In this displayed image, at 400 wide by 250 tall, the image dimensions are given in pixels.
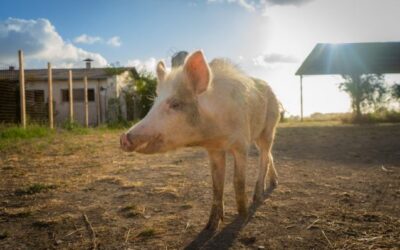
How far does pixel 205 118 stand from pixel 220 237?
1.01 m

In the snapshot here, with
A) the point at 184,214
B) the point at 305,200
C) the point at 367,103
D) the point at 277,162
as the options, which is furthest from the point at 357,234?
the point at 367,103

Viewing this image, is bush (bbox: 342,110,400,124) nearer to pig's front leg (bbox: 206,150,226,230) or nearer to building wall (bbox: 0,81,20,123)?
building wall (bbox: 0,81,20,123)

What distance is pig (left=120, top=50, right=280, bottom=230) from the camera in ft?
10.4

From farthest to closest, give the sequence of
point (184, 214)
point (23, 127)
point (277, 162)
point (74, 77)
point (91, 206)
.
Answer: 1. point (74, 77)
2. point (23, 127)
3. point (277, 162)
4. point (91, 206)
5. point (184, 214)

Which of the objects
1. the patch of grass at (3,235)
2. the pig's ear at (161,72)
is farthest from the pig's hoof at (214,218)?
the patch of grass at (3,235)

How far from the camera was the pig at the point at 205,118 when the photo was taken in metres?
3.18

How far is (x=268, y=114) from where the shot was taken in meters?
5.10

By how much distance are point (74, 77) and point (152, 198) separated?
25151 millimetres

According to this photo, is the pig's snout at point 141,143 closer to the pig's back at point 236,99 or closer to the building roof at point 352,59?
the pig's back at point 236,99

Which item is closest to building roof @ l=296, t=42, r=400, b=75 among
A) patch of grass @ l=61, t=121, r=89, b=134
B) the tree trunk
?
the tree trunk

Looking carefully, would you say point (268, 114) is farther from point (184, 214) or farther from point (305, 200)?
point (184, 214)

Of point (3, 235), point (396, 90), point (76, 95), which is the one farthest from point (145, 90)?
point (3, 235)

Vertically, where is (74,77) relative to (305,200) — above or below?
above

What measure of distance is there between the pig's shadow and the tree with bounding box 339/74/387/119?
21923mm
